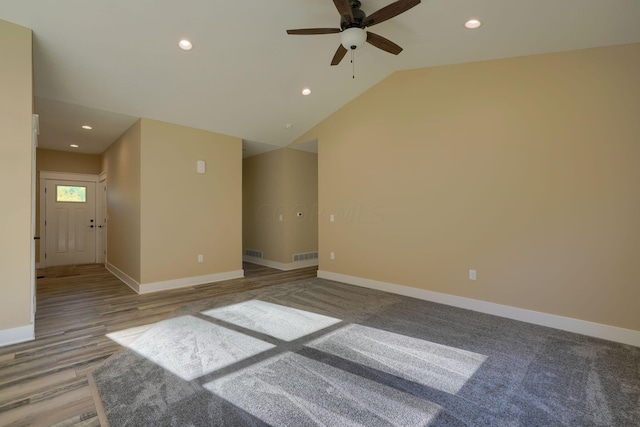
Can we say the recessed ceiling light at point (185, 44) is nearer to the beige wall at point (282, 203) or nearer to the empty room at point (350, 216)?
the empty room at point (350, 216)

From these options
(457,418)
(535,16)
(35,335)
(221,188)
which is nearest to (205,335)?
(35,335)

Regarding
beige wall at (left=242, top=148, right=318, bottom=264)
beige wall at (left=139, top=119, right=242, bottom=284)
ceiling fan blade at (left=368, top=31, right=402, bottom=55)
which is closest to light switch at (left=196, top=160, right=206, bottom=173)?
beige wall at (left=139, top=119, right=242, bottom=284)

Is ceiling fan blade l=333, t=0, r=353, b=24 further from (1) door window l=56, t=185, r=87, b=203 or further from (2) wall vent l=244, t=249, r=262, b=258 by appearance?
(1) door window l=56, t=185, r=87, b=203

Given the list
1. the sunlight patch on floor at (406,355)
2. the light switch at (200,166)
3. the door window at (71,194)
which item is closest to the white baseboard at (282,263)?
the light switch at (200,166)

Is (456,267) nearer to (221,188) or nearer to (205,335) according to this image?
(205,335)

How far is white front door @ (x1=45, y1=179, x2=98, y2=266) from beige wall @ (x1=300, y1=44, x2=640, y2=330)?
666cm

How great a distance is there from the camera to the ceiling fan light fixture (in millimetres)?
2629

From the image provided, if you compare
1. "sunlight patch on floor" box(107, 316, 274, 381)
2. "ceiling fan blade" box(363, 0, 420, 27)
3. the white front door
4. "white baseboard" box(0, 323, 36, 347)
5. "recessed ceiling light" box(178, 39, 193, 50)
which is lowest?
"sunlight patch on floor" box(107, 316, 274, 381)

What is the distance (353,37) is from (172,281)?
4416mm

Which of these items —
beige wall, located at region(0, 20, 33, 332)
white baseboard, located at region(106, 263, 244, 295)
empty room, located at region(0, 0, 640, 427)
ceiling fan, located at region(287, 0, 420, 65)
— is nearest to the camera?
empty room, located at region(0, 0, 640, 427)

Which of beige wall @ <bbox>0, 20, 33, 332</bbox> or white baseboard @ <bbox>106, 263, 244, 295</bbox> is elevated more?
beige wall @ <bbox>0, 20, 33, 332</bbox>

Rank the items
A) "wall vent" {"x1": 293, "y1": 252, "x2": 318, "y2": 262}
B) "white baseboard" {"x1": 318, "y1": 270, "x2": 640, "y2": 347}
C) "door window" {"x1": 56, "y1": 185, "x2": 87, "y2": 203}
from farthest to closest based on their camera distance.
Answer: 1. "door window" {"x1": 56, "y1": 185, "x2": 87, "y2": 203}
2. "wall vent" {"x1": 293, "y1": 252, "x2": 318, "y2": 262}
3. "white baseboard" {"x1": 318, "y1": 270, "x2": 640, "y2": 347}

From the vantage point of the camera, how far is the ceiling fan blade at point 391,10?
228 cm

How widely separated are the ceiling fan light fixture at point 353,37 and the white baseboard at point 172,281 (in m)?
4.33
